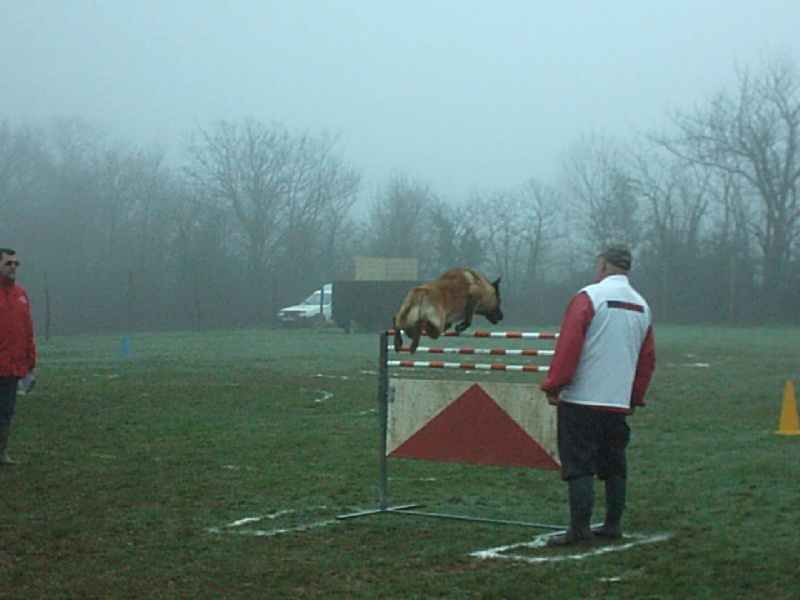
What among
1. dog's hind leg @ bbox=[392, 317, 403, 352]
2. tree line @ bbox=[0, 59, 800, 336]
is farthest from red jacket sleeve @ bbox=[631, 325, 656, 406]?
tree line @ bbox=[0, 59, 800, 336]

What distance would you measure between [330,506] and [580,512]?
219cm

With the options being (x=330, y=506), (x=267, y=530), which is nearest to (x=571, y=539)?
(x=267, y=530)

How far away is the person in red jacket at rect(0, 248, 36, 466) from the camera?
10234 millimetres

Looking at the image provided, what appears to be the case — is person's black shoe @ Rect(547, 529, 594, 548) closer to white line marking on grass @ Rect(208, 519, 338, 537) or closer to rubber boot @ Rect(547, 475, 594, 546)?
rubber boot @ Rect(547, 475, 594, 546)

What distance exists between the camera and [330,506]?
8.50 m

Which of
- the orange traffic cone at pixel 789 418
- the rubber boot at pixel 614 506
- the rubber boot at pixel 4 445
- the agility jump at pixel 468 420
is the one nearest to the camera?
the rubber boot at pixel 614 506

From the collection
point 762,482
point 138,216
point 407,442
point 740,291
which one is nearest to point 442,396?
point 407,442

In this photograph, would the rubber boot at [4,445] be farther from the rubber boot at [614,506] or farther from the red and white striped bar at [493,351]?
the rubber boot at [614,506]

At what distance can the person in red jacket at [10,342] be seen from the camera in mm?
10234

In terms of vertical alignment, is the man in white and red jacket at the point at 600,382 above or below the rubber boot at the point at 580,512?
above

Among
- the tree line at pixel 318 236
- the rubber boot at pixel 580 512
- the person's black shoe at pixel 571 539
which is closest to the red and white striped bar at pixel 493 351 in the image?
the rubber boot at pixel 580 512

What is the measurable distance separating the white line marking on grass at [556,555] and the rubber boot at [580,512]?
118 millimetres

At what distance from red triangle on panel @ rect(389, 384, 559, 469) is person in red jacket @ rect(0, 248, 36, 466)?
404 cm

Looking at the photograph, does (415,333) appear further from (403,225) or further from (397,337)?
(403,225)
